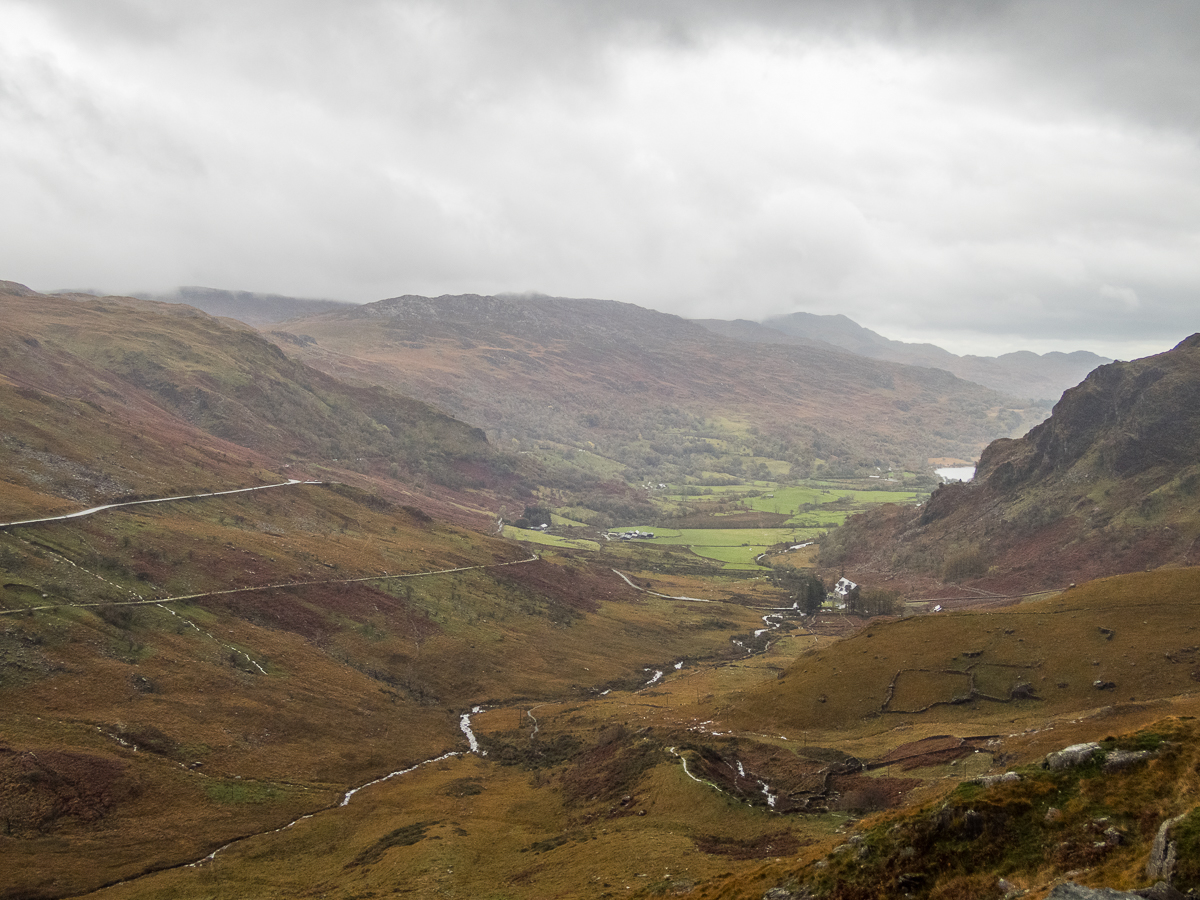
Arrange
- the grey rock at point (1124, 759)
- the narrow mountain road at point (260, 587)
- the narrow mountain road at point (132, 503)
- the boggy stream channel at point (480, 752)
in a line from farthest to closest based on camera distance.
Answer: the narrow mountain road at point (132, 503) < the narrow mountain road at point (260, 587) < the boggy stream channel at point (480, 752) < the grey rock at point (1124, 759)

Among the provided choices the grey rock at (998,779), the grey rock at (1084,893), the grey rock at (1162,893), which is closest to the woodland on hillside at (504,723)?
the grey rock at (998,779)

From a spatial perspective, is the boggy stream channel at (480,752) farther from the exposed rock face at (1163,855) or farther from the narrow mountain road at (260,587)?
the exposed rock face at (1163,855)

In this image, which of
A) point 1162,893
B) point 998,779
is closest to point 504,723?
point 998,779

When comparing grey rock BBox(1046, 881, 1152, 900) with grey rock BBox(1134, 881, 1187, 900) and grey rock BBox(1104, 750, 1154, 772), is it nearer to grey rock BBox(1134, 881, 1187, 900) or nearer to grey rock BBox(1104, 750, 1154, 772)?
grey rock BBox(1134, 881, 1187, 900)

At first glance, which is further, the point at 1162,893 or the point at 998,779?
the point at 998,779

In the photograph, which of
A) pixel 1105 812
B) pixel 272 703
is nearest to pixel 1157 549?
pixel 1105 812

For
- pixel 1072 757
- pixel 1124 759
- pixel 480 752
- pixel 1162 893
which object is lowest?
pixel 480 752

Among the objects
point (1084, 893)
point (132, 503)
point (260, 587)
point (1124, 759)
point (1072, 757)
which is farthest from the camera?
point (132, 503)

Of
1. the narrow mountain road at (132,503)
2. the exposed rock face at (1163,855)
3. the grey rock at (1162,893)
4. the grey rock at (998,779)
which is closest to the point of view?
the grey rock at (1162,893)

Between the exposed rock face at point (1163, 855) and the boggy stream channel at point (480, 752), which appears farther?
the boggy stream channel at point (480, 752)

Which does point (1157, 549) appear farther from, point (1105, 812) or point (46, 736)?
point (46, 736)

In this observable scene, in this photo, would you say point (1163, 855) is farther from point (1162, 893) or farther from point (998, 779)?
point (998, 779)

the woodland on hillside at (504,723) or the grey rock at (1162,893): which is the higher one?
the grey rock at (1162,893)

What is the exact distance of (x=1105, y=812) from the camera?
3359cm
